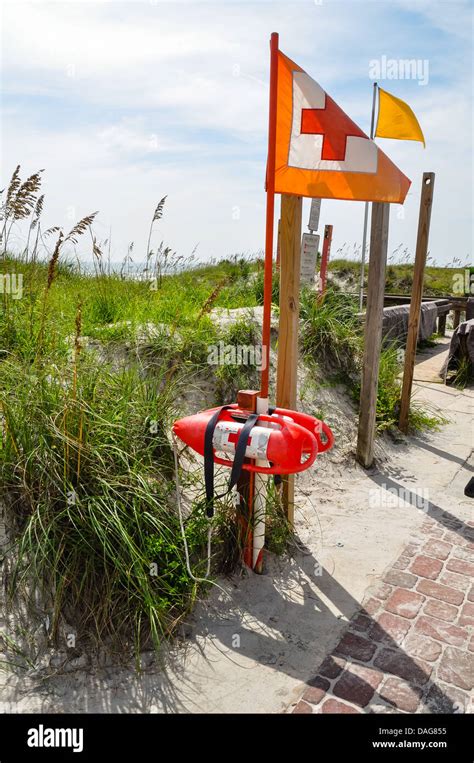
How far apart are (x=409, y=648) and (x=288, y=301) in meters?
2.18

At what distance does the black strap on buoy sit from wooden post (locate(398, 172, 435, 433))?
3434 millimetres

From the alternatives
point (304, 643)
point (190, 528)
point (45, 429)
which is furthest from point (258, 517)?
point (45, 429)

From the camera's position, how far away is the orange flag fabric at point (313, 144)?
347 cm

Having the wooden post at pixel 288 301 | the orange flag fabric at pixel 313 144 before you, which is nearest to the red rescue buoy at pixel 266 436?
the wooden post at pixel 288 301

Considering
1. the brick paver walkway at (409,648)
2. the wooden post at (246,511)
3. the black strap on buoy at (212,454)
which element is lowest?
the brick paver walkway at (409,648)

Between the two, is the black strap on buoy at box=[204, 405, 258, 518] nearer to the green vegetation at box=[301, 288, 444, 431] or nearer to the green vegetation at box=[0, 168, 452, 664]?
the green vegetation at box=[0, 168, 452, 664]

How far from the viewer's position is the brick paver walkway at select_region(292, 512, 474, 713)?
2857 mm

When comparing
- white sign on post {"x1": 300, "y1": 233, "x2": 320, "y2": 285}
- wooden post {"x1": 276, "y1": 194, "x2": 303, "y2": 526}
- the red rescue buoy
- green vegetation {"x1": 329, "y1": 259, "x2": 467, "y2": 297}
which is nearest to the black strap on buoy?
the red rescue buoy

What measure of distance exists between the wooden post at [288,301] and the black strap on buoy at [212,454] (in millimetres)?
Result: 667

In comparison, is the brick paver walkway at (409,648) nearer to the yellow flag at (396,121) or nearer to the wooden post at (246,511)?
the wooden post at (246,511)

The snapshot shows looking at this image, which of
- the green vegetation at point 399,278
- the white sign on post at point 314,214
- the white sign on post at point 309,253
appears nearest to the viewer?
the white sign on post at point 309,253

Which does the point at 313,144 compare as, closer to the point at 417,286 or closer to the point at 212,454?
the point at 212,454

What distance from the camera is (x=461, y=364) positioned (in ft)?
28.7

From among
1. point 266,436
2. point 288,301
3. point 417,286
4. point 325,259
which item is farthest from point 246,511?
point 325,259
